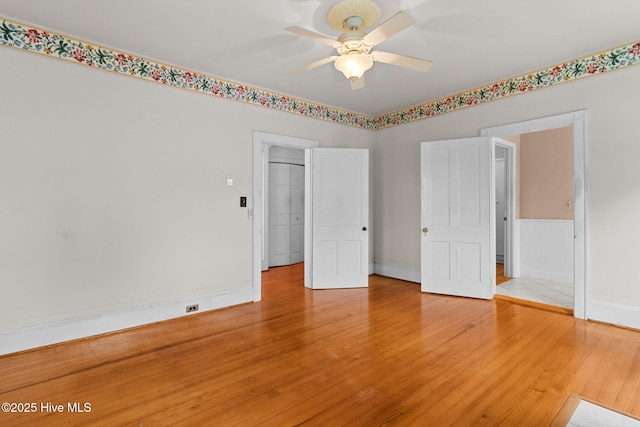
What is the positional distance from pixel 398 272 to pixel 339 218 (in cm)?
141

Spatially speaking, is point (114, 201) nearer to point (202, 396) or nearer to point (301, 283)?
point (202, 396)

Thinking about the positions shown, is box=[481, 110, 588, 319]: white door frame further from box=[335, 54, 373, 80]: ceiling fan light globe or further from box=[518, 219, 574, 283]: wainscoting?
box=[335, 54, 373, 80]: ceiling fan light globe

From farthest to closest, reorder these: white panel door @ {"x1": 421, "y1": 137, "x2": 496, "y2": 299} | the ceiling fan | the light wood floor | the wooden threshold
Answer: white panel door @ {"x1": 421, "y1": 137, "x2": 496, "y2": 299}, the wooden threshold, the ceiling fan, the light wood floor

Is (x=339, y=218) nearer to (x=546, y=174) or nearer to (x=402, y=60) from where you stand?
(x=402, y=60)

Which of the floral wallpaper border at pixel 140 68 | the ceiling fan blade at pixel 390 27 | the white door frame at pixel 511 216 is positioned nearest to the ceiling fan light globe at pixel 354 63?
the ceiling fan blade at pixel 390 27

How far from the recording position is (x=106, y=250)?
3098mm

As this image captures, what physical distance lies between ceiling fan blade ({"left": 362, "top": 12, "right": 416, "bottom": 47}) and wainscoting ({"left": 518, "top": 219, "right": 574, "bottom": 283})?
4405 mm

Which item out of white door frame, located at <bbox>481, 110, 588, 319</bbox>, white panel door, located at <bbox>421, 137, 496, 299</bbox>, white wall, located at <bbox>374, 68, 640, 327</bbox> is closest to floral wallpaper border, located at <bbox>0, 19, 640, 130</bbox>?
white wall, located at <bbox>374, 68, 640, 327</bbox>

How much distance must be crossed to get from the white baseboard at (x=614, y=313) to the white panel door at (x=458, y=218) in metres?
1.00

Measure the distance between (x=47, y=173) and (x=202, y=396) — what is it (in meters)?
2.35

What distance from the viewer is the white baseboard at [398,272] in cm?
503

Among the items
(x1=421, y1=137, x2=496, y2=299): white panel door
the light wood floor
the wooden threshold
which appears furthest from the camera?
(x1=421, y1=137, x2=496, y2=299): white panel door

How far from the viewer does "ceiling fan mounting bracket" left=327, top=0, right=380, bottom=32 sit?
230 cm

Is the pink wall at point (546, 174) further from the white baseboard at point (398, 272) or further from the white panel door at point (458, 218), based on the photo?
the white baseboard at point (398, 272)
